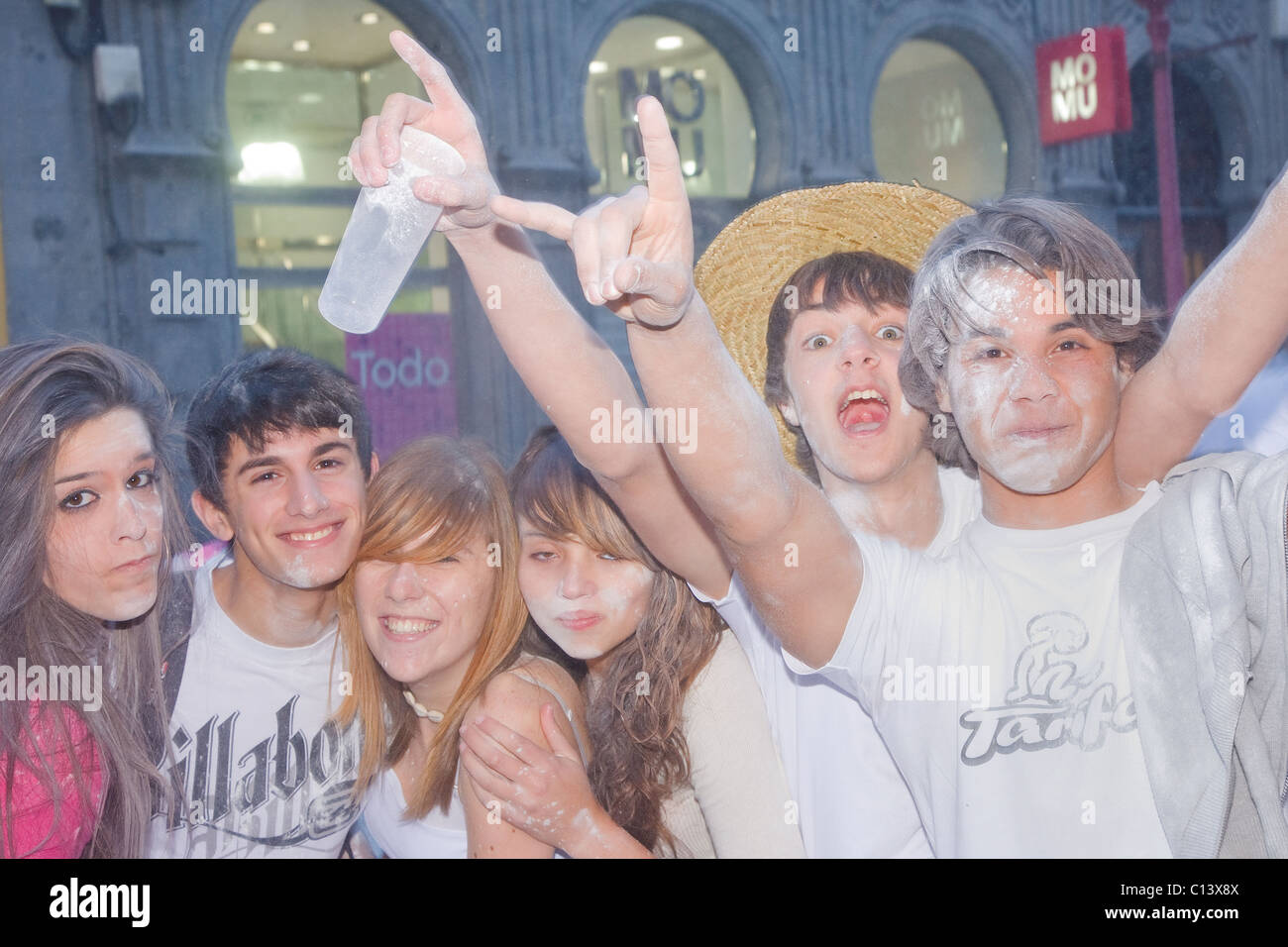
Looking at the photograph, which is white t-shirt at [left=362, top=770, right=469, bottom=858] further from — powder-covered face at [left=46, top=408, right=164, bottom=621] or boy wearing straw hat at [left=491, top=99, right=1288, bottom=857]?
boy wearing straw hat at [left=491, top=99, right=1288, bottom=857]

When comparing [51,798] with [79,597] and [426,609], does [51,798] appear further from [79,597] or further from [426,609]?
[426,609]

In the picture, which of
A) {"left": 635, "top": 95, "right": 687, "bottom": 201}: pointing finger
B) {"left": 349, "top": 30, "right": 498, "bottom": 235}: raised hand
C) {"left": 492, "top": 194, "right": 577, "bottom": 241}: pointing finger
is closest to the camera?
{"left": 635, "top": 95, "right": 687, "bottom": 201}: pointing finger

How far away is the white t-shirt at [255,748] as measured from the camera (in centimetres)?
247

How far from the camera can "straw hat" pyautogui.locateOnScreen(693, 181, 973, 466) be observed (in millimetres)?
2494

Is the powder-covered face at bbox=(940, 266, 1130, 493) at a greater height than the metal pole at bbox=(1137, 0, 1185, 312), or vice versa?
the metal pole at bbox=(1137, 0, 1185, 312)

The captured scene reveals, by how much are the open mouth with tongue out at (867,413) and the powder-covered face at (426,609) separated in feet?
2.57

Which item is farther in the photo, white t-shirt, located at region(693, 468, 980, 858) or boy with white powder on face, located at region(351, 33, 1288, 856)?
white t-shirt, located at region(693, 468, 980, 858)

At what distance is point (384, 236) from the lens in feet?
7.06

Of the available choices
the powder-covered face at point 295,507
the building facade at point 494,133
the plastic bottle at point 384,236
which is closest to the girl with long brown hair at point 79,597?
the powder-covered face at point 295,507

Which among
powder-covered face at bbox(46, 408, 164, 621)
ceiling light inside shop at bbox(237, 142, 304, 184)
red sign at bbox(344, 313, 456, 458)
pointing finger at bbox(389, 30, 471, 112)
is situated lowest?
powder-covered face at bbox(46, 408, 164, 621)

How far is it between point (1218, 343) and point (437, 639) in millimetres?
1552

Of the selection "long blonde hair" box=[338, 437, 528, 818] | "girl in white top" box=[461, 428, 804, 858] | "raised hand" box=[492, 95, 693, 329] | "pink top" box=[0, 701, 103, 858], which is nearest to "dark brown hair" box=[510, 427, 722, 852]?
"girl in white top" box=[461, 428, 804, 858]

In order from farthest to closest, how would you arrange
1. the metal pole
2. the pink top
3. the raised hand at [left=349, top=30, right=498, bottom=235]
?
the metal pole → the pink top → the raised hand at [left=349, top=30, right=498, bottom=235]

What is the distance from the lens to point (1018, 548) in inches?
88.8
